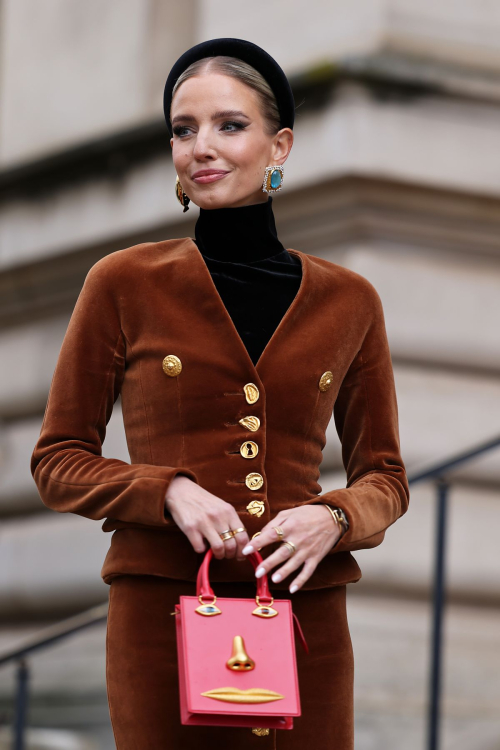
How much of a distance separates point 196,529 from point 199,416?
0.71 feet

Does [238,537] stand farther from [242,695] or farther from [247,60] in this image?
[247,60]

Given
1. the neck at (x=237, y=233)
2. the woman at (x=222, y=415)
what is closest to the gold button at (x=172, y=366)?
the woman at (x=222, y=415)

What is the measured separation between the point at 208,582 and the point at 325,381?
0.39 metres

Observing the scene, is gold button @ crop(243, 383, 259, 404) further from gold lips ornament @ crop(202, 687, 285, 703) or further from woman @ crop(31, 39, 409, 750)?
gold lips ornament @ crop(202, 687, 285, 703)

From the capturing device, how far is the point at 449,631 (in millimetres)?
4023

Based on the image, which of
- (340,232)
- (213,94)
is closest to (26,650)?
(340,232)

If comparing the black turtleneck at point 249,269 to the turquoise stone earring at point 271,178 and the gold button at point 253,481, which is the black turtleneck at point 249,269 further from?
the gold button at point 253,481

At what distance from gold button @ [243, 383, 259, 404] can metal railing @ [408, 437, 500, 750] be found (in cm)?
195

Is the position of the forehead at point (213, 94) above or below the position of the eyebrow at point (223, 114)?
above

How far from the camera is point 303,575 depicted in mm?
1841

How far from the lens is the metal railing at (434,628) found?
3.90 m

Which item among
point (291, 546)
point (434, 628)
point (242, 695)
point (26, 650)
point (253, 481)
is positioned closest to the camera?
point (242, 695)

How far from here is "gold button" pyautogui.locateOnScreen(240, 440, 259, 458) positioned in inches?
76.2

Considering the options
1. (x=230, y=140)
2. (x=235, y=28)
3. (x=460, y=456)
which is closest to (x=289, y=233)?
(x=235, y=28)
